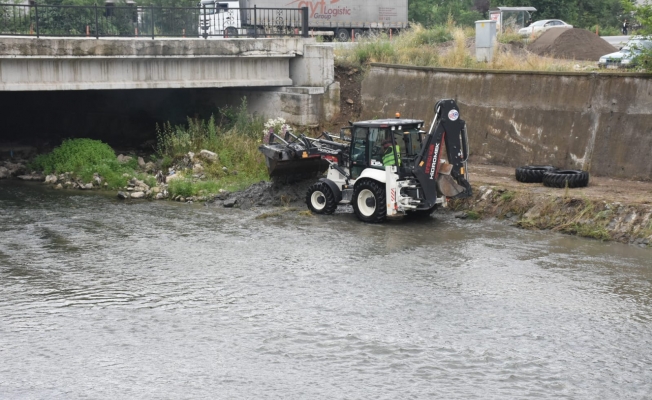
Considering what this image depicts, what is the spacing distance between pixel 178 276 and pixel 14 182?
12.0m

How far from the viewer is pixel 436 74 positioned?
25.7 m

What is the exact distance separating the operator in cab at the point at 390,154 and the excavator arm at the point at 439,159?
43cm

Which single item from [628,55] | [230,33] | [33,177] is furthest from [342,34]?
[628,55]

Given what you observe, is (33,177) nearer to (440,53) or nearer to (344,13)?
(440,53)

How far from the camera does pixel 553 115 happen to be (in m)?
22.2

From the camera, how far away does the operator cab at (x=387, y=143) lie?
18734mm

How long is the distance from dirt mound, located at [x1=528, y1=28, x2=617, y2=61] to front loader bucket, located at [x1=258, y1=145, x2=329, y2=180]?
46.9 ft

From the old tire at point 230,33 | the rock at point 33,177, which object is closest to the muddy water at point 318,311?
the rock at point 33,177

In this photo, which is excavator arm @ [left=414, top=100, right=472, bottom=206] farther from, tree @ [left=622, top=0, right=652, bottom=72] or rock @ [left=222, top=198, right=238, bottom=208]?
tree @ [left=622, top=0, right=652, bottom=72]

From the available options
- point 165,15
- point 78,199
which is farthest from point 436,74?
point 78,199

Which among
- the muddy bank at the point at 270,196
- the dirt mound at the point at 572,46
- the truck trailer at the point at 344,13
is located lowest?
the muddy bank at the point at 270,196

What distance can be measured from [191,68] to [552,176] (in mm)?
11552

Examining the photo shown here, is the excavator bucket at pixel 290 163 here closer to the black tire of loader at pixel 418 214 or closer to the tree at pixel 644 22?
the black tire of loader at pixel 418 214

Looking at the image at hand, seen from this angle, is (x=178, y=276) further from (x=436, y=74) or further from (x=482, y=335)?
(x=436, y=74)
